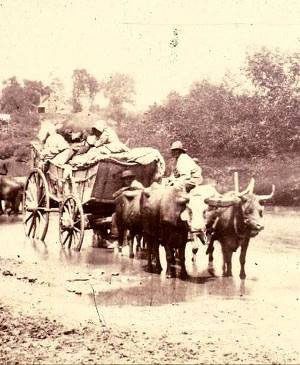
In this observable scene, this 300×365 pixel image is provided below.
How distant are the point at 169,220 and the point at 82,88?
8705 millimetres

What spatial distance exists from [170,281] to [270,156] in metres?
10.4

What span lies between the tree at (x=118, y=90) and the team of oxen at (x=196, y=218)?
8.89 meters

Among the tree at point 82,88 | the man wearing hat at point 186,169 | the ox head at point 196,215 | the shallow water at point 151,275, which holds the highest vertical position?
the tree at point 82,88

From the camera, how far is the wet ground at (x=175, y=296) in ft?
19.8

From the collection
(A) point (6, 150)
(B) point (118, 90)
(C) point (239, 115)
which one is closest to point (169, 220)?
(B) point (118, 90)

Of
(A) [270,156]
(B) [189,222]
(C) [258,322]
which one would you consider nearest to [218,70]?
(A) [270,156]

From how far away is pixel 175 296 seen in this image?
320 inches

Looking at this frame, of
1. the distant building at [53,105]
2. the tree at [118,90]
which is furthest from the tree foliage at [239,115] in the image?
the distant building at [53,105]

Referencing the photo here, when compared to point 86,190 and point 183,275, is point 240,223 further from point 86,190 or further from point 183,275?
point 86,190

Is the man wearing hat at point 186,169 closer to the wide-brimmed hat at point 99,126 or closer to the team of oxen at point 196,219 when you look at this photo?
the team of oxen at point 196,219

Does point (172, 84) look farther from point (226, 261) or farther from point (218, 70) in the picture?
Answer: point (226, 261)

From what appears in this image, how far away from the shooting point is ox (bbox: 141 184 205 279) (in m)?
9.05

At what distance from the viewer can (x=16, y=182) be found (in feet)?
61.9

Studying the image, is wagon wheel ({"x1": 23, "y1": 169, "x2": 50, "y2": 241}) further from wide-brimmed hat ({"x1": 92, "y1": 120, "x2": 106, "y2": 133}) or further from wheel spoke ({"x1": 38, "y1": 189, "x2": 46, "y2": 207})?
wide-brimmed hat ({"x1": 92, "y1": 120, "x2": 106, "y2": 133})
